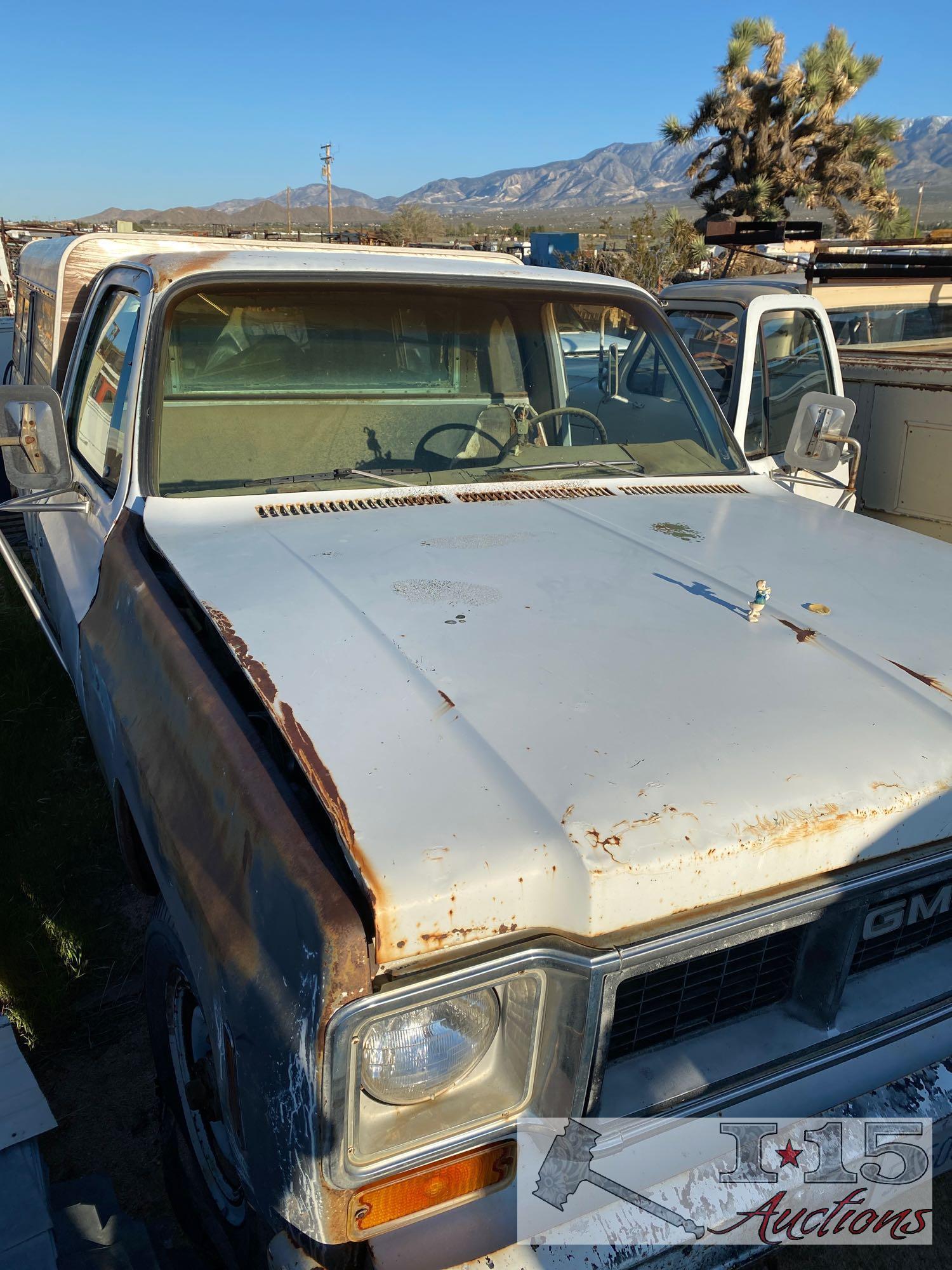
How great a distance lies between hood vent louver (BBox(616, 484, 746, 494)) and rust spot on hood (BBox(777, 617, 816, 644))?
101cm

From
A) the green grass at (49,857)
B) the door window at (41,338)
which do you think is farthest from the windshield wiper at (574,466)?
the door window at (41,338)

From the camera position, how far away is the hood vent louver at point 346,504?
251 centimetres

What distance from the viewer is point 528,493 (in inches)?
109

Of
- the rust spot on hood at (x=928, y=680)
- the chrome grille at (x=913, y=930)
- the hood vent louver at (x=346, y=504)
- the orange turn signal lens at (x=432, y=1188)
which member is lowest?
the orange turn signal lens at (x=432, y=1188)

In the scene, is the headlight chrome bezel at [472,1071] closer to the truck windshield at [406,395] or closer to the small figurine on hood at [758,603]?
the small figurine on hood at [758,603]

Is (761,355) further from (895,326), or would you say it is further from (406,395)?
(895,326)

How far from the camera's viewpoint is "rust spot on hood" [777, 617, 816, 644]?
6.22 ft

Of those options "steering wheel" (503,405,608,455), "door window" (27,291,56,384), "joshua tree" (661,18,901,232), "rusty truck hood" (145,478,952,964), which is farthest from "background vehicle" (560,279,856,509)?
"joshua tree" (661,18,901,232)

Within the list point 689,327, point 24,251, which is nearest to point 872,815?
point 689,327

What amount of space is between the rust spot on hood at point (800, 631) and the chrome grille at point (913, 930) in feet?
1.68

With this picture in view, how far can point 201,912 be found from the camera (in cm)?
146

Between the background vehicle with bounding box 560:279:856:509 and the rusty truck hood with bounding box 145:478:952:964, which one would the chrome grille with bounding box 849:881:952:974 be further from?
the background vehicle with bounding box 560:279:856:509

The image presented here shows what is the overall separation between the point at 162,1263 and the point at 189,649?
1.21m

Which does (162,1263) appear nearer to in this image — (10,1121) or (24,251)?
(10,1121)
